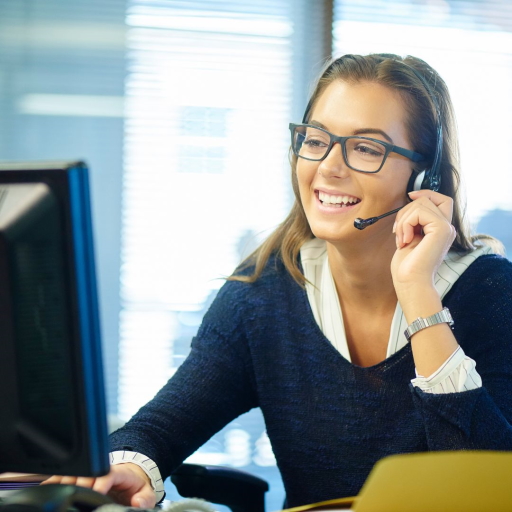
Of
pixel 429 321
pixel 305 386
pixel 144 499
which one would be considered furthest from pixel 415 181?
pixel 144 499

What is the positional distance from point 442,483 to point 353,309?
3.02ft

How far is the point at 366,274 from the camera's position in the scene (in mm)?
1427

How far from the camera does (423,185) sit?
4.53 ft

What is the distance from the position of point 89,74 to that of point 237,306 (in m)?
1.58

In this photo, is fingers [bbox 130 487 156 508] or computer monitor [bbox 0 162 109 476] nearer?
computer monitor [bbox 0 162 109 476]

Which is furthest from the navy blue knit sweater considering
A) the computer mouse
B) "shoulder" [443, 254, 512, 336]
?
the computer mouse

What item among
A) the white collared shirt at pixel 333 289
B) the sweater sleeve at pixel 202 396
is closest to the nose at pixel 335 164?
the white collared shirt at pixel 333 289

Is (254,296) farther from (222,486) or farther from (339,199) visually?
(222,486)

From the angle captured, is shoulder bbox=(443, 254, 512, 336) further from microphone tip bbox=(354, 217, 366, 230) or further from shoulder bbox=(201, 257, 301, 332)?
shoulder bbox=(201, 257, 301, 332)

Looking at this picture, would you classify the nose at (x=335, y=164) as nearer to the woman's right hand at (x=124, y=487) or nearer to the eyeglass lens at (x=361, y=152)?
the eyeglass lens at (x=361, y=152)

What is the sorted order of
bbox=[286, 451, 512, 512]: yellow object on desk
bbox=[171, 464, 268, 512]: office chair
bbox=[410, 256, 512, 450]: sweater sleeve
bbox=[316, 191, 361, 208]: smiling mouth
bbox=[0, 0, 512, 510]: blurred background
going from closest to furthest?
bbox=[286, 451, 512, 512]: yellow object on desk
bbox=[410, 256, 512, 450]: sweater sleeve
bbox=[171, 464, 268, 512]: office chair
bbox=[316, 191, 361, 208]: smiling mouth
bbox=[0, 0, 512, 510]: blurred background

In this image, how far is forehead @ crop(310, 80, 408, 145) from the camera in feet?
4.38

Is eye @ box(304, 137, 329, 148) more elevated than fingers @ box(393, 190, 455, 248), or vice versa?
eye @ box(304, 137, 329, 148)

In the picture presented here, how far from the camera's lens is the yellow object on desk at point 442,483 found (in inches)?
21.4
